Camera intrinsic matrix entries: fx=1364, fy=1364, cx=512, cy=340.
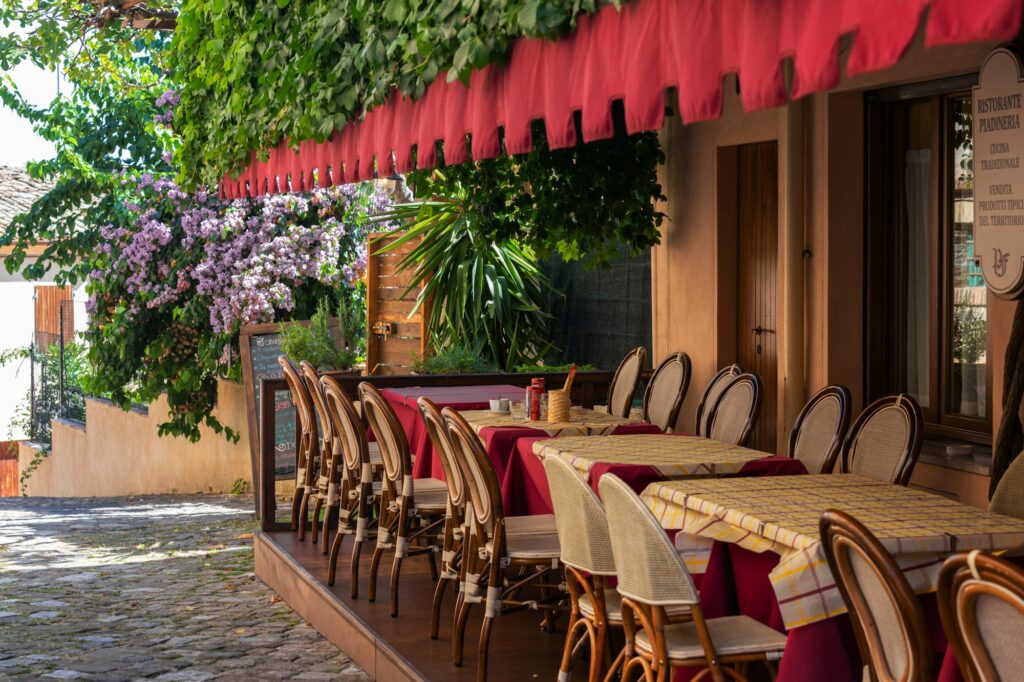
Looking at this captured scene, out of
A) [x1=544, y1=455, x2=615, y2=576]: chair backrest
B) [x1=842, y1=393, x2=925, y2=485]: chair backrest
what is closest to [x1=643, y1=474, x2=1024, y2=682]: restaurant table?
[x1=544, y1=455, x2=615, y2=576]: chair backrest

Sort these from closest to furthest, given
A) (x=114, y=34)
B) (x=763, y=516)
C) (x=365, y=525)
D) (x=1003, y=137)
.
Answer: (x=763, y=516), (x=1003, y=137), (x=365, y=525), (x=114, y=34)

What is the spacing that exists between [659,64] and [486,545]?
2.25 metres

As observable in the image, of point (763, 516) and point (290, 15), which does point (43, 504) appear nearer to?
point (290, 15)

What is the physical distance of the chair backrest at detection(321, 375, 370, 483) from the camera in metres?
6.89

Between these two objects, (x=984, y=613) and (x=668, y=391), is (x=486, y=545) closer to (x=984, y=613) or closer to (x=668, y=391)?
(x=984, y=613)

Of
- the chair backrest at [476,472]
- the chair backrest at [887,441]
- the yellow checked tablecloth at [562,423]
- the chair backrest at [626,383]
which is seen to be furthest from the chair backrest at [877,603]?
the chair backrest at [626,383]

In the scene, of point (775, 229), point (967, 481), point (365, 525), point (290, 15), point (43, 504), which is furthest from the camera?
point (43, 504)

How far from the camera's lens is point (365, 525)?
684cm

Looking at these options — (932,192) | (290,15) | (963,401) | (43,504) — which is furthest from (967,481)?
(43,504)

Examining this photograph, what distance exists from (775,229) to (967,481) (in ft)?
8.00

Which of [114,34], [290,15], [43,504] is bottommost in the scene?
[43,504]

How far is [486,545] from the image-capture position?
17.5 ft

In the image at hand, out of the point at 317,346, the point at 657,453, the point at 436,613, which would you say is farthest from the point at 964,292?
the point at 317,346

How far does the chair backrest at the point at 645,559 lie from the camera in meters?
3.87
